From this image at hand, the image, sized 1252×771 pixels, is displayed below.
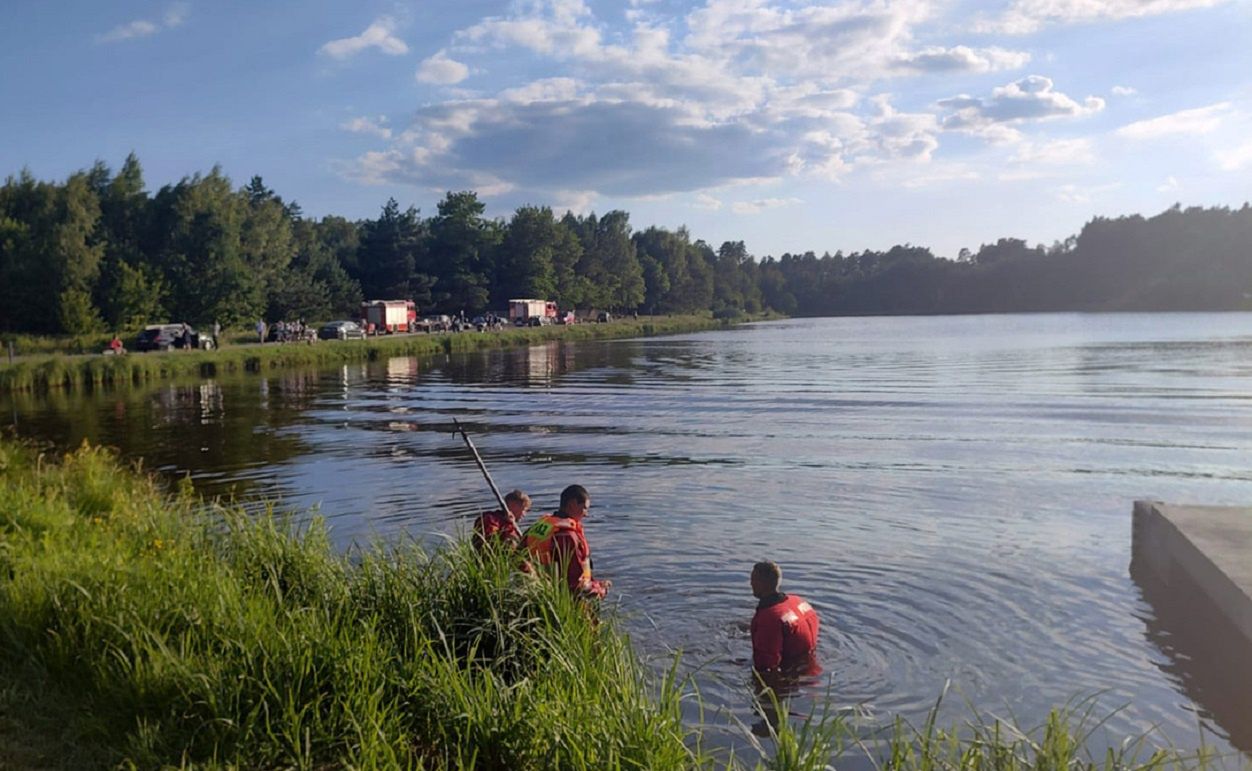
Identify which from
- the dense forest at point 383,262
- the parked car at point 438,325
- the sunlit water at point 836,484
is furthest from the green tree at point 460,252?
the sunlit water at point 836,484

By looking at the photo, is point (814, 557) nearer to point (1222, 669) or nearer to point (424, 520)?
point (1222, 669)

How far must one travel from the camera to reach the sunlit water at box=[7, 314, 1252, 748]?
9047mm

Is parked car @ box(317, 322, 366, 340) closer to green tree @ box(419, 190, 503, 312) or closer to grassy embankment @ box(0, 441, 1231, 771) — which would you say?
green tree @ box(419, 190, 503, 312)

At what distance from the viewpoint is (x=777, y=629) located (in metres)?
8.44

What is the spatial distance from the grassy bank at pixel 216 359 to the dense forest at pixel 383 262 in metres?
11.0

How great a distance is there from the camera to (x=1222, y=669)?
28.6 feet

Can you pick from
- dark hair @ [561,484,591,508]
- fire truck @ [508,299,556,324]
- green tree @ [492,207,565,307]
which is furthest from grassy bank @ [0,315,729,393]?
dark hair @ [561,484,591,508]

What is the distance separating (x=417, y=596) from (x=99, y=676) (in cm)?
195

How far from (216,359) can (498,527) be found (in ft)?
153

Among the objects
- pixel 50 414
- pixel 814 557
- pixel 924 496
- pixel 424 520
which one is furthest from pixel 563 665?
pixel 50 414

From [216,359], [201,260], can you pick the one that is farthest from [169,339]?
[201,260]

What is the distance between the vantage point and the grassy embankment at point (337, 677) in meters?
4.88

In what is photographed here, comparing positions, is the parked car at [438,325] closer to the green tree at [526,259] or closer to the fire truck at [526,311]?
the fire truck at [526,311]

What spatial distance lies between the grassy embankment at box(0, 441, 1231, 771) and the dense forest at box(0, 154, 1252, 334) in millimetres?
57693
